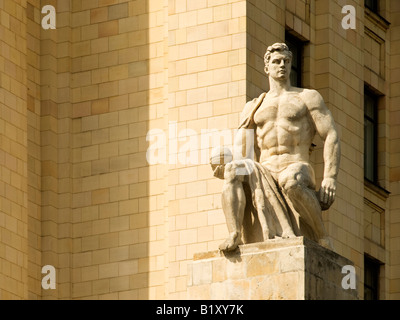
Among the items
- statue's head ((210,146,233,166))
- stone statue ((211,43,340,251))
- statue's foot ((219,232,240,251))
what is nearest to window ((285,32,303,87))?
stone statue ((211,43,340,251))

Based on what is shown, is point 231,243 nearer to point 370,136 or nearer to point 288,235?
point 288,235

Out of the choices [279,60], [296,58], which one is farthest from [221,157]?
[296,58]

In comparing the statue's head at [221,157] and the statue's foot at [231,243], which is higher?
the statue's head at [221,157]

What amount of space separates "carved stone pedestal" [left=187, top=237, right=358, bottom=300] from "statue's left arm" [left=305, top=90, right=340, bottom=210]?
3.50ft

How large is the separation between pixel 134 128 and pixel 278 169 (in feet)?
28.1

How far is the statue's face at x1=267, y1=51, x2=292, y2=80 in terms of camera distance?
3775 centimetres

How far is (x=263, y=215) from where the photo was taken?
36844 millimetres

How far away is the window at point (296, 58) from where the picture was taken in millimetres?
47406

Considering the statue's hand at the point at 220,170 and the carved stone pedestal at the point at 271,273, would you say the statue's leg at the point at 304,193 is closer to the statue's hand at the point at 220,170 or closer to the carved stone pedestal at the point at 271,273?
the carved stone pedestal at the point at 271,273

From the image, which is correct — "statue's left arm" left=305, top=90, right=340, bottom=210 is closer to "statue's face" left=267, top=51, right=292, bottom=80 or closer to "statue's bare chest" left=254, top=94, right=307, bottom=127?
"statue's bare chest" left=254, top=94, right=307, bottom=127

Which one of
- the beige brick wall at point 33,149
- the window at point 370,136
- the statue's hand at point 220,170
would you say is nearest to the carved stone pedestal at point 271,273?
the statue's hand at point 220,170

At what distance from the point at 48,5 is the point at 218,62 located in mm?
4644

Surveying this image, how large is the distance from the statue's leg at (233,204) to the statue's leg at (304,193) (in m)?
0.74
